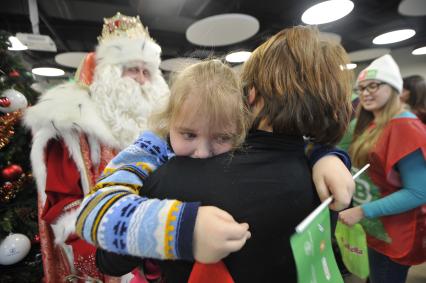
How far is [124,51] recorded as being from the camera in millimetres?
1931

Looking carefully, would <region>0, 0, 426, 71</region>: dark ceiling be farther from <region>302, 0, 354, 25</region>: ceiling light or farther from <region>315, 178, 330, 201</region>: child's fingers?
<region>315, 178, 330, 201</region>: child's fingers

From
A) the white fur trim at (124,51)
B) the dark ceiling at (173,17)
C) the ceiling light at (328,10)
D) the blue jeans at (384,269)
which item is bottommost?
the blue jeans at (384,269)

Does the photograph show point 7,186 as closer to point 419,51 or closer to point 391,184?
point 391,184

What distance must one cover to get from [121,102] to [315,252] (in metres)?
1.65

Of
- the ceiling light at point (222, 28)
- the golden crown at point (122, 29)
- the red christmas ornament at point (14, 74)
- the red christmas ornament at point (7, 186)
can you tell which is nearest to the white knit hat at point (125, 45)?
the golden crown at point (122, 29)

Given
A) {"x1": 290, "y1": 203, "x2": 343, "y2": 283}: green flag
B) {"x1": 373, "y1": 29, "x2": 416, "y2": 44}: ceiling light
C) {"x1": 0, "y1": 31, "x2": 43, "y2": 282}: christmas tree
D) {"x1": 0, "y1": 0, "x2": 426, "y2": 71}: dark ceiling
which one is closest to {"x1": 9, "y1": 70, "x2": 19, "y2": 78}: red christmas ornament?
{"x1": 0, "y1": 31, "x2": 43, "y2": 282}: christmas tree

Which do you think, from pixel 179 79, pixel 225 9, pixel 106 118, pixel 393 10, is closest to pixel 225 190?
pixel 179 79

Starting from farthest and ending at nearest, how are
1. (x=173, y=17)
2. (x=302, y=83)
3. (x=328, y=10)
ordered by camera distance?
(x=173, y=17)
(x=328, y=10)
(x=302, y=83)

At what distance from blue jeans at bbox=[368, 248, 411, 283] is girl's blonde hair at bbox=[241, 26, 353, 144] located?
1279mm

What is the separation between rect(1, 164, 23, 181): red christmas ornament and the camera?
1802 millimetres

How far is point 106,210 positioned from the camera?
46 centimetres

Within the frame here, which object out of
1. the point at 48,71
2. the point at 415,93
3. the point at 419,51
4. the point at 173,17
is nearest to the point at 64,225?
the point at 415,93

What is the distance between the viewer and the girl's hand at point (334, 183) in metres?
0.53

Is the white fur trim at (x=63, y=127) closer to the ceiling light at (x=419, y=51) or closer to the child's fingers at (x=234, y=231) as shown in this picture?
the child's fingers at (x=234, y=231)
